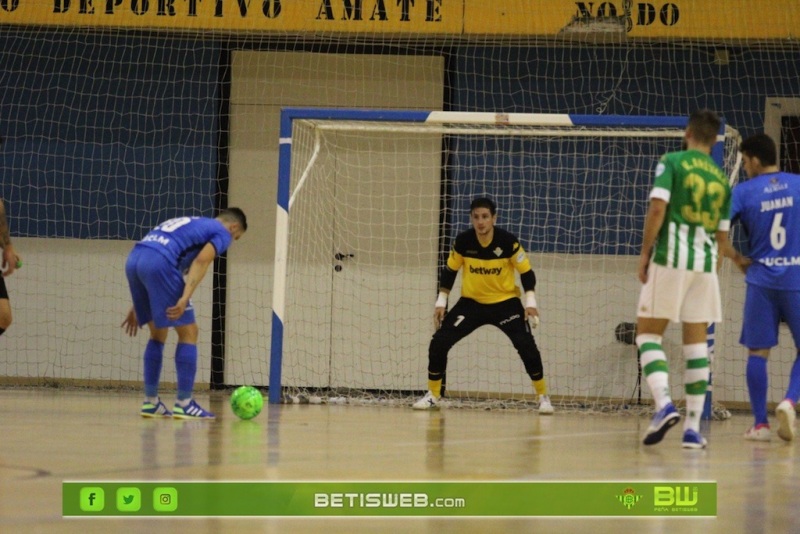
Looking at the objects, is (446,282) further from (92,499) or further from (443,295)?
(92,499)

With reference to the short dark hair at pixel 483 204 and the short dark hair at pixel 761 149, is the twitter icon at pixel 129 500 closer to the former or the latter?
the short dark hair at pixel 761 149

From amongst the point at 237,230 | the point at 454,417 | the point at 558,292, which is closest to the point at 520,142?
the point at 558,292

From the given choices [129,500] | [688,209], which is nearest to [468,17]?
[688,209]

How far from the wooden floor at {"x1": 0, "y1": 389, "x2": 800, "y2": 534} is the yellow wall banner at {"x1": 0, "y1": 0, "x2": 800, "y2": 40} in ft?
12.5

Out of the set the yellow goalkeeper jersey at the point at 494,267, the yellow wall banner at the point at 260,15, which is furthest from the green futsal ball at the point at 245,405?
the yellow wall banner at the point at 260,15

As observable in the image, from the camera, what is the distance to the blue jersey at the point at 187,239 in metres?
8.03

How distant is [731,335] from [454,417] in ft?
11.7

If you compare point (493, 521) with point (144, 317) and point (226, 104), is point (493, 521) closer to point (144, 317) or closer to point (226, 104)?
point (144, 317)

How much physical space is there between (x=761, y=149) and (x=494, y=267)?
303cm

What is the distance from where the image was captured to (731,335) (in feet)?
37.1

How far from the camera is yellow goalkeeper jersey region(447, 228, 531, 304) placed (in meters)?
10.0

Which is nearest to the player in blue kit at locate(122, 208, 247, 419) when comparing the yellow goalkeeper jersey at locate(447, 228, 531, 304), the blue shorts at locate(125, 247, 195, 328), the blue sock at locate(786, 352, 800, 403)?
the blue shorts at locate(125, 247, 195, 328)

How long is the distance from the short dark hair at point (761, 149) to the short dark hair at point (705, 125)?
1045 millimetres

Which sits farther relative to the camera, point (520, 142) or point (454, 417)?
point (520, 142)
